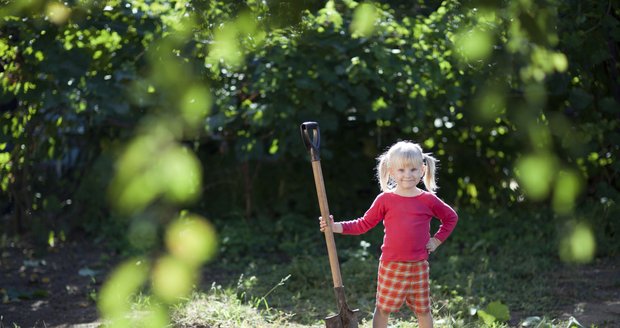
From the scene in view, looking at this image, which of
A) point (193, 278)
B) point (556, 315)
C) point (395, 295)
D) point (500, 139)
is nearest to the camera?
point (395, 295)

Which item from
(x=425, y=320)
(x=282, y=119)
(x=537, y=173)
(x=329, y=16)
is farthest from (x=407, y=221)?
(x=537, y=173)

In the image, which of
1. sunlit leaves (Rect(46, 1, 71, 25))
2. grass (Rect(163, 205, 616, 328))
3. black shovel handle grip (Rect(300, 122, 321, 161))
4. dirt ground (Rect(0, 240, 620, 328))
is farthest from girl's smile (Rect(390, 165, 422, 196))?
sunlit leaves (Rect(46, 1, 71, 25))

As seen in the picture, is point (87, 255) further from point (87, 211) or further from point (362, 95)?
point (362, 95)

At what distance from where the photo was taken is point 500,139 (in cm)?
730

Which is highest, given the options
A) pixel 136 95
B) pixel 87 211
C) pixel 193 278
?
pixel 136 95

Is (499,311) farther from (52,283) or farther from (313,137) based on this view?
(52,283)

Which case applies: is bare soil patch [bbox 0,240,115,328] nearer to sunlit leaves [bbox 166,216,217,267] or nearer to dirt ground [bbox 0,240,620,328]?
dirt ground [bbox 0,240,620,328]

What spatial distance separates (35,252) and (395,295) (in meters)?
4.06

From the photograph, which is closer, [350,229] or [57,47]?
[350,229]

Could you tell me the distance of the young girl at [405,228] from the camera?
12.2ft

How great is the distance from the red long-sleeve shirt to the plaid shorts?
0.04m

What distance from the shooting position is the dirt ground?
4923 mm

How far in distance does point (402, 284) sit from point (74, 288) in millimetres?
2916

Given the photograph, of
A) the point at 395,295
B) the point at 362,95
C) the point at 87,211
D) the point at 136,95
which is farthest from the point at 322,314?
the point at 87,211
